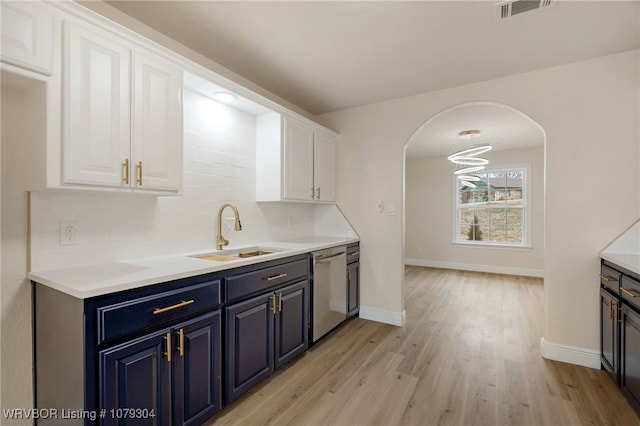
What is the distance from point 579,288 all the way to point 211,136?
3.42 meters

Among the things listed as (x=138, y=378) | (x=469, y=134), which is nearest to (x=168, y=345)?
(x=138, y=378)

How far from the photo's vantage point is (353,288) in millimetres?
3396

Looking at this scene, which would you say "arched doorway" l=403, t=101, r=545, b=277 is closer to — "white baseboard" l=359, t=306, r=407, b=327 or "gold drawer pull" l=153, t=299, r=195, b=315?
"white baseboard" l=359, t=306, r=407, b=327

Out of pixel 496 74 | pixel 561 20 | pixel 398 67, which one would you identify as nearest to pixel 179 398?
pixel 398 67

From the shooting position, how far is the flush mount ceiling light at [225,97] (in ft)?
7.63

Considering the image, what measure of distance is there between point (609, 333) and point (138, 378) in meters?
3.16

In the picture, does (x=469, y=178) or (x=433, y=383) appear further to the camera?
(x=469, y=178)

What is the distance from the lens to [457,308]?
3867 mm

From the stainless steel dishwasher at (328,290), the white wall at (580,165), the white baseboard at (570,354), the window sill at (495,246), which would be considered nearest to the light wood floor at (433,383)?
the white baseboard at (570,354)

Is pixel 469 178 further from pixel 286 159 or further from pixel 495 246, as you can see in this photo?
pixel 286 159

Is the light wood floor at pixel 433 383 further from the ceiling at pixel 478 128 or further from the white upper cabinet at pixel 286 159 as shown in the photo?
the ceiling at pixel 478 128

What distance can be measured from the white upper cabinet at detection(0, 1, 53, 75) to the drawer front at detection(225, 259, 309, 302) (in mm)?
1406

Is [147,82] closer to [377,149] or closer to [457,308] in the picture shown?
[377,149]

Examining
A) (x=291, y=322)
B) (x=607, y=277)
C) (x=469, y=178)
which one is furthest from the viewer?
(x=469, y=178)
